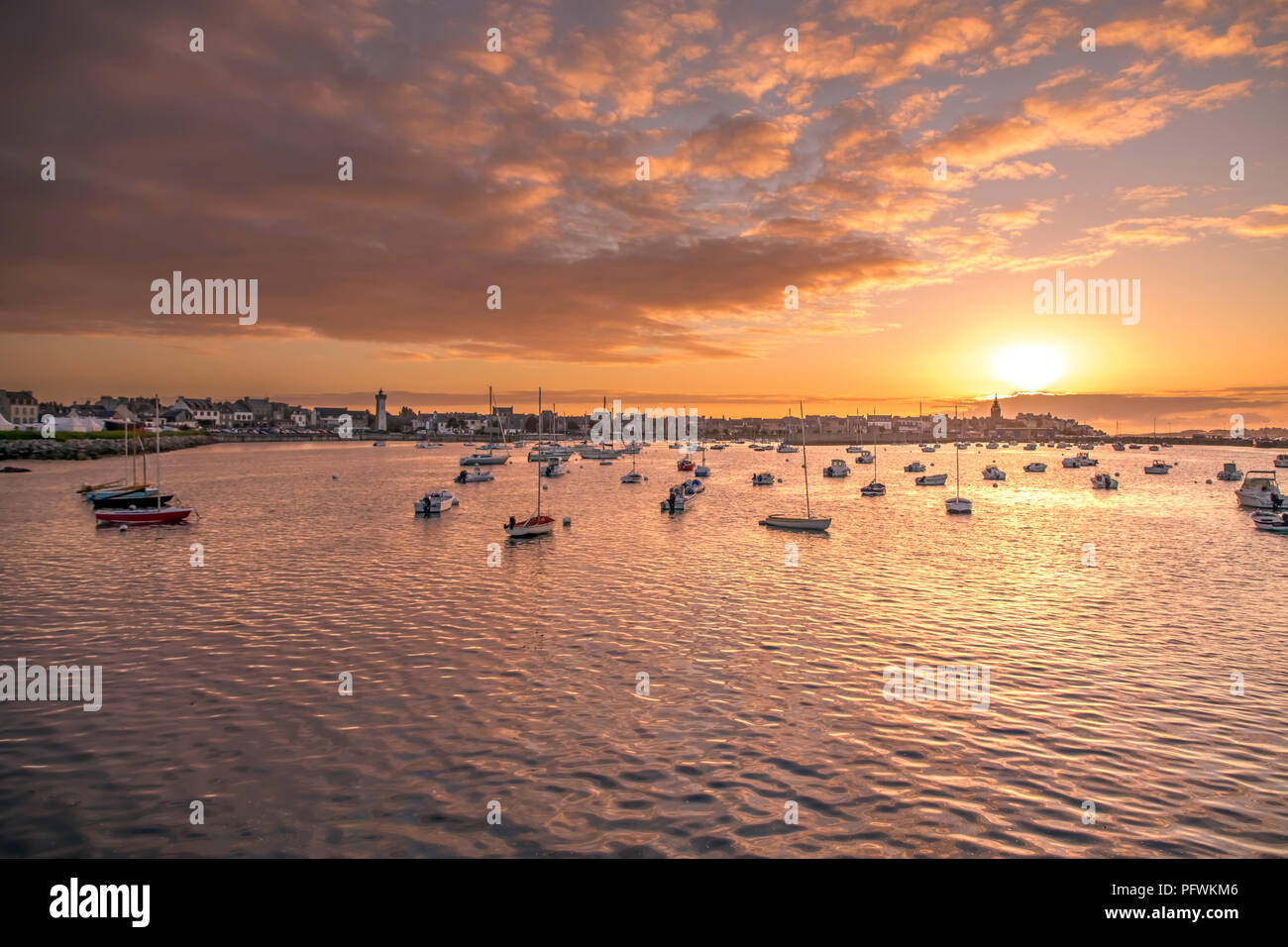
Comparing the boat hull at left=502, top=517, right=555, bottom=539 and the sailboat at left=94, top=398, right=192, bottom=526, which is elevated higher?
the sailboat at left=94, top=398, right=192, bottom=526

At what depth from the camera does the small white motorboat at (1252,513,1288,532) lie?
179 feet

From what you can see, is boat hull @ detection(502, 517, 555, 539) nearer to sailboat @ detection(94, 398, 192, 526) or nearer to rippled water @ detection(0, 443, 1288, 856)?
rippled water @ detection(0, 443, 1288, 856)

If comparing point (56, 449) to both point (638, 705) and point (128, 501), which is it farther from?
point (638, 705)

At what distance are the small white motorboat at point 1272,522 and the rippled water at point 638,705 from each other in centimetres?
1737

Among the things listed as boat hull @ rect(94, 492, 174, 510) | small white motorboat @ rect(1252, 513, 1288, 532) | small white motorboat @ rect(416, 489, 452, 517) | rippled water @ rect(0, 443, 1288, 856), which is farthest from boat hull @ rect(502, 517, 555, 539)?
small white motorboat @ rect(1252, 513, 1288, 532)

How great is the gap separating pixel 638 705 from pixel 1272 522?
209ft

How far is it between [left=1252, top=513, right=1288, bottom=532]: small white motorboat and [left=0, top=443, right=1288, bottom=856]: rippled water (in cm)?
1737

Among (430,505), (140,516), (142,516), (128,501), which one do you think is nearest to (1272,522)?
(430,505)

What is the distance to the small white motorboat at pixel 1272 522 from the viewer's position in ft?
179

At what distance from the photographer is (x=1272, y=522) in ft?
181

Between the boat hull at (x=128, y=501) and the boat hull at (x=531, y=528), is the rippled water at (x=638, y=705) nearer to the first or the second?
the boat hull at (x=531, y=528)

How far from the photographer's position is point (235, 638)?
23.6m
